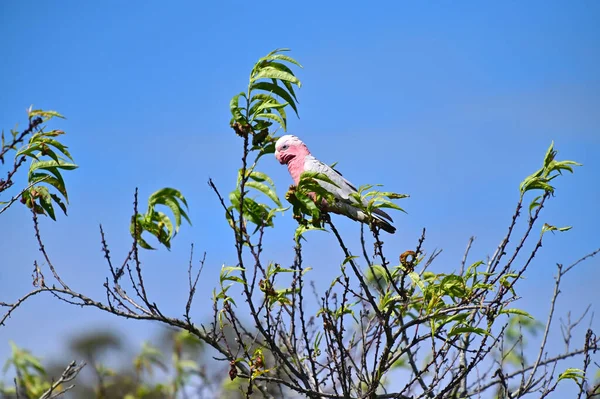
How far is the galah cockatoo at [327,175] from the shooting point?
3.92 metres

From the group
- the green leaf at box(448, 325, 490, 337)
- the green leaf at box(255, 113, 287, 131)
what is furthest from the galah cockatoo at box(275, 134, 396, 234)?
the green leaf at box(448, 325, 490, 337)

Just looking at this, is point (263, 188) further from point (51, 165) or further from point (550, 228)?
point (550, 228)

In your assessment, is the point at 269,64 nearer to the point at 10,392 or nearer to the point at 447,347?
the point at 447,347

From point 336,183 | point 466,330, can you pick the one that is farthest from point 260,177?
point 466,330

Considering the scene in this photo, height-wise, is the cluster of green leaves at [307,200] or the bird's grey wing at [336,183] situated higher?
the bird's grey wing at [336,183]

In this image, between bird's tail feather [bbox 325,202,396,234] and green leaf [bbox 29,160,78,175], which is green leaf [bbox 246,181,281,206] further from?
green leaf [bbox 29,160,78,175]

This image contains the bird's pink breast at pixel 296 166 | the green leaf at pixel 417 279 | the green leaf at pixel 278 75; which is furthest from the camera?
the bird's pink breast at pixel 296 166

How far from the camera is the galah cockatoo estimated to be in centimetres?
392

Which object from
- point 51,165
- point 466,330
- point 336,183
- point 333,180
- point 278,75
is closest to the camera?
point 466,330

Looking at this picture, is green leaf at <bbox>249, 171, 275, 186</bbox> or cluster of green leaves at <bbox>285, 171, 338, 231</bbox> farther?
green leaf at <bbox>249, 171, 275, 186</bbox>

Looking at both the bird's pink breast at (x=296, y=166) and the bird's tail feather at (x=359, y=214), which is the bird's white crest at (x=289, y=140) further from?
the bird's tail feather at (x=359, y=214)

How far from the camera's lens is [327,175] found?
417 cm

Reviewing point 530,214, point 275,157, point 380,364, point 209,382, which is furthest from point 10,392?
point 530,214

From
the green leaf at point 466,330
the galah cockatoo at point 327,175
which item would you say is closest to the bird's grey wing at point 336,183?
the galah cockatoo at point 327,175
